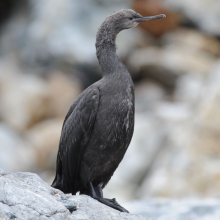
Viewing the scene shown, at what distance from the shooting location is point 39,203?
16.0 feet

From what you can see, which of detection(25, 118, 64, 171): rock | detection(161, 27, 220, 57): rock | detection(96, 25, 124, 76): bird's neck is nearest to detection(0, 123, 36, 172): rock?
detection(25, 118, 64, 171): rock

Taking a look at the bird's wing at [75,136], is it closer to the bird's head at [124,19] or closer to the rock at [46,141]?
the bird's head at [124,19]

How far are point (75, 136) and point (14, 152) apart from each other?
34.9 feet

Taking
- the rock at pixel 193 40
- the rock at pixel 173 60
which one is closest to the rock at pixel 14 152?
the rock at pixel 173 60

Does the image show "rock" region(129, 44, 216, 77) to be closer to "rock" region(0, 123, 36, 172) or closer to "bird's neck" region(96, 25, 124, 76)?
"rock" region(0, 123, 36, 172)

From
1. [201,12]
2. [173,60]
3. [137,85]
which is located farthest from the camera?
[201,12]

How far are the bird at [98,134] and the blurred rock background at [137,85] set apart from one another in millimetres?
5785

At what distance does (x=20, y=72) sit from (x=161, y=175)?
11.7 metres

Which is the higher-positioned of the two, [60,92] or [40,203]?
[60,92]

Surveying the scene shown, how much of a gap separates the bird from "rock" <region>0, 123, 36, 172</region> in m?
9.41

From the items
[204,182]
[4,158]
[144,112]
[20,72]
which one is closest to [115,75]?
[204,182]

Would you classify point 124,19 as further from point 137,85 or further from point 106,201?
point 137,85

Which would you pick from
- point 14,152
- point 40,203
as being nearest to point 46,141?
point 14,152

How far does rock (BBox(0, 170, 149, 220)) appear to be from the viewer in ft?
15.5
